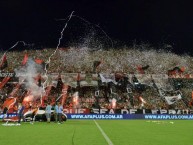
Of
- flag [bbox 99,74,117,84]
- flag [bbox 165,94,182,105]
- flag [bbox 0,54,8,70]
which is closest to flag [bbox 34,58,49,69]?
flag [bbox 0,54,8,70]

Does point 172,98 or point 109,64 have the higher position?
point 109,64

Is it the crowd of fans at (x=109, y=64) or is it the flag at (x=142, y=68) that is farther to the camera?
the flag at (x=142, y=68)

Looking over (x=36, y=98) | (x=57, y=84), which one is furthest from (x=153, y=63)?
(x=36, y=98)

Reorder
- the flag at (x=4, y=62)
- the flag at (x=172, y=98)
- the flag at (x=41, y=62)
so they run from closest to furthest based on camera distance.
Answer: the flag at (x=172, y=98) < the flag at (x=41, y=62) < the flag at (x=4, y=62)

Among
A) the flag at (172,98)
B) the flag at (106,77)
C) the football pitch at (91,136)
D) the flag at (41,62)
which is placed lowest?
the football pitch at (91,136)

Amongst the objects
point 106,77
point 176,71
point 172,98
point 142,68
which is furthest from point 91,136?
point 176,71

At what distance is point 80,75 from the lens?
62375 millimetres

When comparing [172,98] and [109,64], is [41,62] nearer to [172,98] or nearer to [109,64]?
[109,64]

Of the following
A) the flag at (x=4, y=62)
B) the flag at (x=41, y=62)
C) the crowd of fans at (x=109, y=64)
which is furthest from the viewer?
the flag at (x=4, y=62)

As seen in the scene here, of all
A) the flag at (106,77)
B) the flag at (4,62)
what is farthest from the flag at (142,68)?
the flag at (4,62)

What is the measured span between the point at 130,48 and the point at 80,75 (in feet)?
35.8

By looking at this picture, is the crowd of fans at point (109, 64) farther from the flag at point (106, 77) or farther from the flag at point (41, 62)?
the flag at point (106, 77)

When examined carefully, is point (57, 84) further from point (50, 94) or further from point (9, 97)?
point (9, 97)

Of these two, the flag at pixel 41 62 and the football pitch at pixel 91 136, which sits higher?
the flag at pixel 41 62
